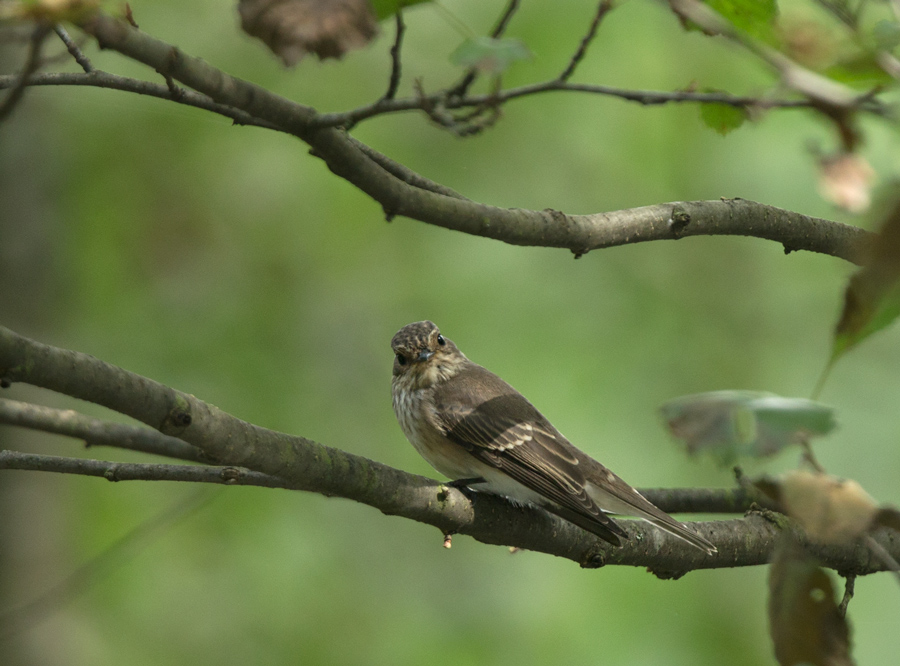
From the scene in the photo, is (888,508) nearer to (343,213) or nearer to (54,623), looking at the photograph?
(54,623)

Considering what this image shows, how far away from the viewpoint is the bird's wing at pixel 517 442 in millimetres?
4281

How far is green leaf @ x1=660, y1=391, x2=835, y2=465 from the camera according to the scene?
4.10 ft

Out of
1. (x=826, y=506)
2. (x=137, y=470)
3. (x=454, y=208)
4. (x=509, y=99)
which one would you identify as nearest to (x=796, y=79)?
(x=826, y=506)

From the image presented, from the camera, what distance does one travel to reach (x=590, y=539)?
379 cm

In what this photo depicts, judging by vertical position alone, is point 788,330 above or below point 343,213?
below

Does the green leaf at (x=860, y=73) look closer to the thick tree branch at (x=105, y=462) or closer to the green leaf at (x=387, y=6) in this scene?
the green leaf at (x=387, y=6)

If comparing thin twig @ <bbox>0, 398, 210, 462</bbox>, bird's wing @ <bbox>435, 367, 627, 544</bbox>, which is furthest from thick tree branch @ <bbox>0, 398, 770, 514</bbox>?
bird's wing @ <bbox>435, 367, 627, 544</bbox>

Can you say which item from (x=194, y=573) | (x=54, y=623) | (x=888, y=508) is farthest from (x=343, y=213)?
(x=888, y=508)

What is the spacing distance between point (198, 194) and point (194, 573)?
13.2 feet

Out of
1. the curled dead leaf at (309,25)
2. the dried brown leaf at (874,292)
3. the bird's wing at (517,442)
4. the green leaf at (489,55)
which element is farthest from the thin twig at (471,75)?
the bird's wing at (517,442)

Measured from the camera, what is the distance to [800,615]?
145cm

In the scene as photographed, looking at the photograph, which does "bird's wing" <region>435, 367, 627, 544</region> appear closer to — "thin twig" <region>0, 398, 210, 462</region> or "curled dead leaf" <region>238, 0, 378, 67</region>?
"thin twig" <region>0, 398, 210, 462</region>

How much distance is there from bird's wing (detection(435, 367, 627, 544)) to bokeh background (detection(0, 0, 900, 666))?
4293mm

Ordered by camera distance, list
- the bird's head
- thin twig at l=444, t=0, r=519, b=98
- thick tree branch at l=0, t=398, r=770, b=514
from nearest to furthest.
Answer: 1. thin twig at l=444, t=0, r=519, b=98
2. thick tree branch at l=0, t=398, r=770, b=514
3. the bird's head
